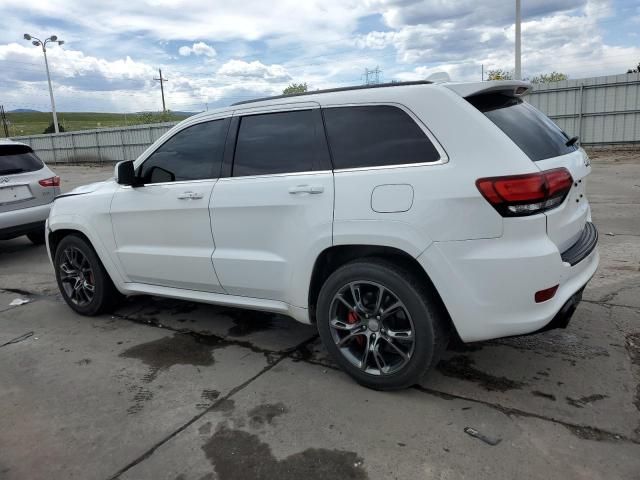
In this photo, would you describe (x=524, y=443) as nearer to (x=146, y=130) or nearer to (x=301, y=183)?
(x=301, y=183)

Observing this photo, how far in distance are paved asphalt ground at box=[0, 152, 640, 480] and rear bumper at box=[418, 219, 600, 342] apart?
0.54m

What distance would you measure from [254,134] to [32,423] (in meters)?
2.31

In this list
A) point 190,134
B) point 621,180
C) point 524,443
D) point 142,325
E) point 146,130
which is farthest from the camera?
point 146,130

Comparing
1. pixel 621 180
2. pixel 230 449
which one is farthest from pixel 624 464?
pixel 621 180

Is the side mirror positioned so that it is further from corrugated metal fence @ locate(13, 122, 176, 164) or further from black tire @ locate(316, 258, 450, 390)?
corrugated metal fence @ locate(13, 122, 176, 164)

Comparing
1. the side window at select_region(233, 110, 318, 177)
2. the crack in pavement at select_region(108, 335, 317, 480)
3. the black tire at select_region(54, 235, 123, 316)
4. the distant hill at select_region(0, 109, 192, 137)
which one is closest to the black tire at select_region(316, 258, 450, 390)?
the crack in pavement at select_region(108, 335, 317, 480)

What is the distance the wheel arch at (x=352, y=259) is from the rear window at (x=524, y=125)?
0.88 meters

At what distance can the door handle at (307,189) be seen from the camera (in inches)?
127

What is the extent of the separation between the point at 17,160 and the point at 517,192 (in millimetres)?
7344

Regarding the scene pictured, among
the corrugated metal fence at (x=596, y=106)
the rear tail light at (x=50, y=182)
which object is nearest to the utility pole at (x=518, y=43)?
the corrugated metal fence at (x=596, y=106)

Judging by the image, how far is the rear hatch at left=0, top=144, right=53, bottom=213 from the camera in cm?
725

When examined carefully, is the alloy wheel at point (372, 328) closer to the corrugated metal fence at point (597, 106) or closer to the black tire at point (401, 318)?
the black tire at point (401, 318)

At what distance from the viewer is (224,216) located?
369 cm

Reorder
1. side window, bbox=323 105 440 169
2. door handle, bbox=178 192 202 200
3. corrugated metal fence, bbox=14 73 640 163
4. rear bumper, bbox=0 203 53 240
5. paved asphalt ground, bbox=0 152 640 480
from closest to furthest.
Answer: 1. paved asphalt ground, bbox=0 152 640 480
2. side window, bbox=323 105 440 169
3. door handle, bbox=178 192 202 200
4. rear bumper, bbox=0 203 53 240
5. corrugated metal fence, bbox=14 73 640 163
